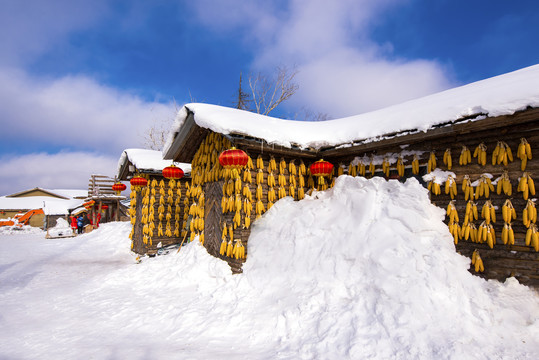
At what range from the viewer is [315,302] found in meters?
5.26

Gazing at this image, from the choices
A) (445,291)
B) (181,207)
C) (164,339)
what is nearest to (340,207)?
(445,291)

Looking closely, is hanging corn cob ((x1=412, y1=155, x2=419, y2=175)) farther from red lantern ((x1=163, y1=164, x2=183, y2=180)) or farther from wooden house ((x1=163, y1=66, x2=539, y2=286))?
red lantern ((x1=163, y1=164, x2=183, y2=180))

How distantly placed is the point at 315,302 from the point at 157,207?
420 inches

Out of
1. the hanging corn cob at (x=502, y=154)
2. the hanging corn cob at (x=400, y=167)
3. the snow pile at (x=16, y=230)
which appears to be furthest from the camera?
the snow pile at (x=16, y=230)

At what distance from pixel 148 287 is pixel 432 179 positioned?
776 centimetres

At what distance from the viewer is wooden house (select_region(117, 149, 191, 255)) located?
529 inches

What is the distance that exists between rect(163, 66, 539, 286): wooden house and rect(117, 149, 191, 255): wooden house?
4194 mm

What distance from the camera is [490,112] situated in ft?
17.0

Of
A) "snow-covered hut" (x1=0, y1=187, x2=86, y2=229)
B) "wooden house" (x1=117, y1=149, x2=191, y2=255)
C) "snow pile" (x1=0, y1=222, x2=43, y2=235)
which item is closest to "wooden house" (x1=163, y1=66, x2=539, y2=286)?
"wooden house" (x1=117, y1=149, x2=191, y2=255)

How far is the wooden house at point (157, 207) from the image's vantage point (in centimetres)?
1344

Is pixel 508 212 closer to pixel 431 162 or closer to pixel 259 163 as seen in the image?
pixel 431 162

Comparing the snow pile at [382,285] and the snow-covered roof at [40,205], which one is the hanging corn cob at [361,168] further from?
the snow-covered roof at [40,205]

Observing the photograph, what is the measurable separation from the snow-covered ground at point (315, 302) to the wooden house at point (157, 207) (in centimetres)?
534

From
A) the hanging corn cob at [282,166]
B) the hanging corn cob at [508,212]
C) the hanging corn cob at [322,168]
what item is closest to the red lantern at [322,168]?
the hanging corn cob at [322,168]
